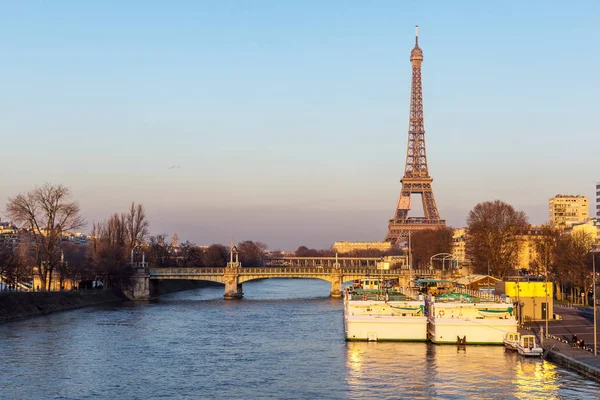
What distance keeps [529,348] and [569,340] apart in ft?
18.6

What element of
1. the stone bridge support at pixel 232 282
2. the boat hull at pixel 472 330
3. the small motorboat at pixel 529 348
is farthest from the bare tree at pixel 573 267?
the stone bridge support at pixel 232 282

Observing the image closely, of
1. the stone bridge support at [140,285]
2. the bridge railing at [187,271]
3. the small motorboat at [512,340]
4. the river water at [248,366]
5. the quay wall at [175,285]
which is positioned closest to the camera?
the river water at [248,366]

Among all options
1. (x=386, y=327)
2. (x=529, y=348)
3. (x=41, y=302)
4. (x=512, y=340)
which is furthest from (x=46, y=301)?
(x=529, y=348)

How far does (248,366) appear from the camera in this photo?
152 ft

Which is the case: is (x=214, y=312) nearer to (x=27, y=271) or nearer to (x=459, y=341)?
(x=27, y=271)

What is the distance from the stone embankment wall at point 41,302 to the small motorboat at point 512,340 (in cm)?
4352

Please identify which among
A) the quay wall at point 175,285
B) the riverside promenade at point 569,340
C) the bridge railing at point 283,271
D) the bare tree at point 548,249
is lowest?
the quay wall at point 175,285

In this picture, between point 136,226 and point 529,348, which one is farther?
point 136,226

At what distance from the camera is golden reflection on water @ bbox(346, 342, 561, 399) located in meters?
37.9

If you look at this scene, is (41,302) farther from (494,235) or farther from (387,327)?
(494,235)

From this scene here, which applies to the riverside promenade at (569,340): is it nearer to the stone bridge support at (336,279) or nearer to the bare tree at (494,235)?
the bare tree at (494,235)

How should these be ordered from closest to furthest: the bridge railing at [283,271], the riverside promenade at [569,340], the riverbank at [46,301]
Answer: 1. the riverside promenade at [569,340]
2. the riverbank at [46,301]
3. the bridge railing at [283,271]

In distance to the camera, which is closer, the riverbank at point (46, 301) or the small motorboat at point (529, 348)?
the small motorboat at point (529, 348)

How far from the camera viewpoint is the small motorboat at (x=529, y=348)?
156 feet
